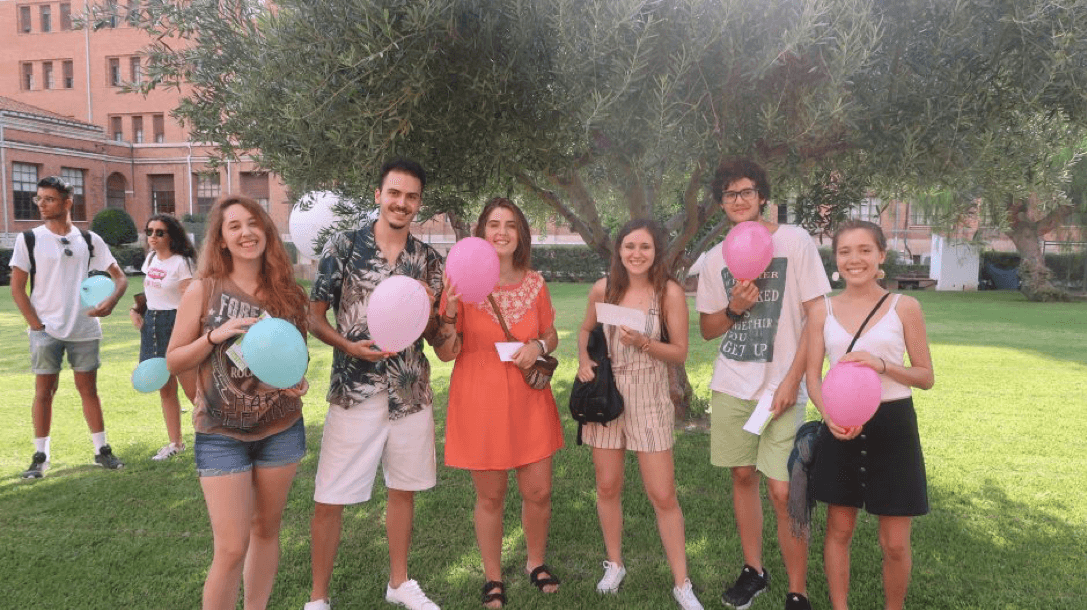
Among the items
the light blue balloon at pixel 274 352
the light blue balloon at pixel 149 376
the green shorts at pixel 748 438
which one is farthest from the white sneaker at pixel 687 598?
the light blue balloon at pixel 149 376

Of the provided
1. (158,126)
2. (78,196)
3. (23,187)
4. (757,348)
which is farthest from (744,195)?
(158,126)

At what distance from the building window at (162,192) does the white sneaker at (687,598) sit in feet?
151

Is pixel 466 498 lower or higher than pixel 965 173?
lower

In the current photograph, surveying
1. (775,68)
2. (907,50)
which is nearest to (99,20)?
(775,68)

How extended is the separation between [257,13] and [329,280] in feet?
6.26

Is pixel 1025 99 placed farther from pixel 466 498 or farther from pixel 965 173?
pixel 466 498

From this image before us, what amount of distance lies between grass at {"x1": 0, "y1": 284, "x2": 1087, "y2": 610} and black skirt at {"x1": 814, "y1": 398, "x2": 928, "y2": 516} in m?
0.87

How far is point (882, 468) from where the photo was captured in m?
2.84

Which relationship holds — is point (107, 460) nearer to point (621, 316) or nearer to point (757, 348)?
point (621, 316)

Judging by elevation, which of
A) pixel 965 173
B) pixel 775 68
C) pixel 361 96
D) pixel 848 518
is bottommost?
pixel 848 518

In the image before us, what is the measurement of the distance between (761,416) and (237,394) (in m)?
2.29

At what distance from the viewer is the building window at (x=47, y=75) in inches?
1751

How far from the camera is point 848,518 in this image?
9.76 feet

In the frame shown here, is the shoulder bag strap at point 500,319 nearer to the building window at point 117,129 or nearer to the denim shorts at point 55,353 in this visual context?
the denim shorts at point 55,353
